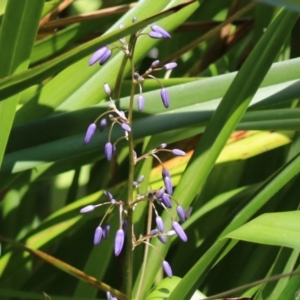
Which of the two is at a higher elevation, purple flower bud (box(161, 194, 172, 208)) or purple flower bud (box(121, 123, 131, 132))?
purple flower bud (box(121, 123, 131, 132))

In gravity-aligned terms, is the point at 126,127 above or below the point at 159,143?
above

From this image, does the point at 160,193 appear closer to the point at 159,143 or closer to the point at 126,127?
the point at 126,127

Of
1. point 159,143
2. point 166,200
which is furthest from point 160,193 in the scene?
point 159,143

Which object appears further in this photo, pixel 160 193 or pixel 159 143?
pixel 159 143

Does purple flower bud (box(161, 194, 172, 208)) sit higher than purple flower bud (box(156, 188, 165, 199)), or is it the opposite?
purple flower bud (box(156, 188, 165, 199))

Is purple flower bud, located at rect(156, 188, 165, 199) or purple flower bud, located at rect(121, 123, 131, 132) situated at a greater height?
purple flower bud, located at rect(121, 123, 131, 132)

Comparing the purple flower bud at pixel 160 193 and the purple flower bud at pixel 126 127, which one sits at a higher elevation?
the purple flower bud at pixel 126 127

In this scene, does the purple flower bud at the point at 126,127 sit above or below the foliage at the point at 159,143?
above

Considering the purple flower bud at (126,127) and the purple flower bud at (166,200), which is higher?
the purple flower bud at (126,127)
